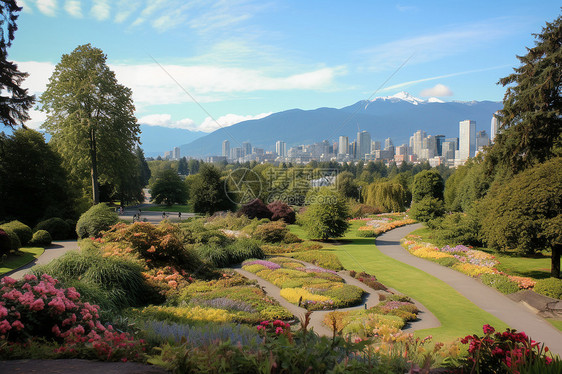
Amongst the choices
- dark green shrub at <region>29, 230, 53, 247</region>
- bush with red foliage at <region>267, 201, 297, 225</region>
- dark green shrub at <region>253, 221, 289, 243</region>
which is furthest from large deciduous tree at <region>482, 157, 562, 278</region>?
dark green shrub at <region>29, 230, 53, 247</region>

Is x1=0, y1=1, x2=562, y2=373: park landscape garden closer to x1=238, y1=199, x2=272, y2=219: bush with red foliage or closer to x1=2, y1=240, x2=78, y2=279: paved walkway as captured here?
x1=238, y1=199, x2=272, y2=219: bush with red foliage

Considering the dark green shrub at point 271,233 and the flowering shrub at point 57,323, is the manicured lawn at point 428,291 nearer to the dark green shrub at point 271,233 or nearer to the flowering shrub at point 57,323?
the dark green shrub at point 271,233

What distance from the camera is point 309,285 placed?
42.4 feet

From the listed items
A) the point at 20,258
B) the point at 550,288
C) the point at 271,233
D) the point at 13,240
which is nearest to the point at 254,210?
the point at 271,233

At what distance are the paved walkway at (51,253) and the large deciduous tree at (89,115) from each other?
18.5ft

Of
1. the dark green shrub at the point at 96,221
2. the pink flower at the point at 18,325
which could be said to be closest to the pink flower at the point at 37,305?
the pink flower at the point at 18,325

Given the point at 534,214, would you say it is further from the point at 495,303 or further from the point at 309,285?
the point at 309,285

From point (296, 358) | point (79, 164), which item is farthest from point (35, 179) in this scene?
point (296, 358)

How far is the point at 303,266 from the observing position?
1647 centimetres

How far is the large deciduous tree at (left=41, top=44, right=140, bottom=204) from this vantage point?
889 inches

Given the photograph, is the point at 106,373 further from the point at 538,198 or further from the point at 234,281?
the point at 538,198

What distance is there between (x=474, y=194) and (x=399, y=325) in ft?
104

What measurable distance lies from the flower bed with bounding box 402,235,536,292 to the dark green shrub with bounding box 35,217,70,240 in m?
20.6

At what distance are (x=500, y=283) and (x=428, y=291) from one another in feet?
10.9
